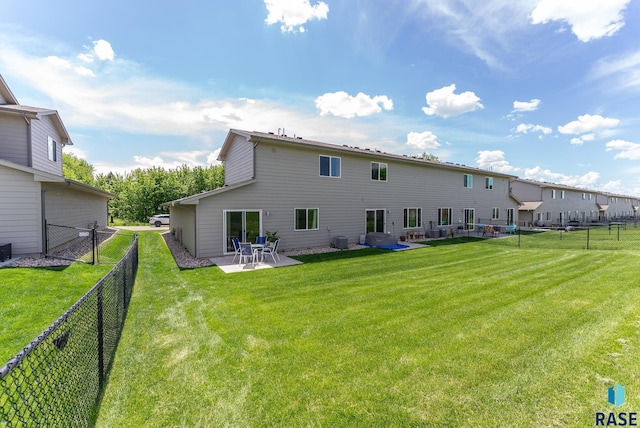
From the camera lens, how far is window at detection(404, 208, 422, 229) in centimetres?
1789

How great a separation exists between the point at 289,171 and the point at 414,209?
32.4 ft

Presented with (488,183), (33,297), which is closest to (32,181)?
(33,297)

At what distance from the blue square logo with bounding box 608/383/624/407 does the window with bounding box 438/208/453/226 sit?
1778cm

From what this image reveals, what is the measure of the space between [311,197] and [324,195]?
82cm

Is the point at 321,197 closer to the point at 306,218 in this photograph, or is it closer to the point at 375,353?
the point at 306,218

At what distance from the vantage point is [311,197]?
13.5 metres

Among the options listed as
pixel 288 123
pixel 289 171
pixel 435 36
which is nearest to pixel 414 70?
pixel 435 36

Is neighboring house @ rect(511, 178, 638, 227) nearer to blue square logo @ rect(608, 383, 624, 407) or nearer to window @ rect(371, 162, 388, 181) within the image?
window @ rect(371, 162, 388, 181)

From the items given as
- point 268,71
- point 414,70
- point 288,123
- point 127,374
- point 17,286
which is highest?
point 414,70

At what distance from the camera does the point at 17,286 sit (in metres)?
6.05

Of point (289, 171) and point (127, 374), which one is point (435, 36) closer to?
point (289, 171)

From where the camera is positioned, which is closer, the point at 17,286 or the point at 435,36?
the point at 17,286

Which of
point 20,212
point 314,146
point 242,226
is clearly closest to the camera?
point 20,212

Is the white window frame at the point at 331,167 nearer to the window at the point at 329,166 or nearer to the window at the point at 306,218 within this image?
the window at the point at 329,166
